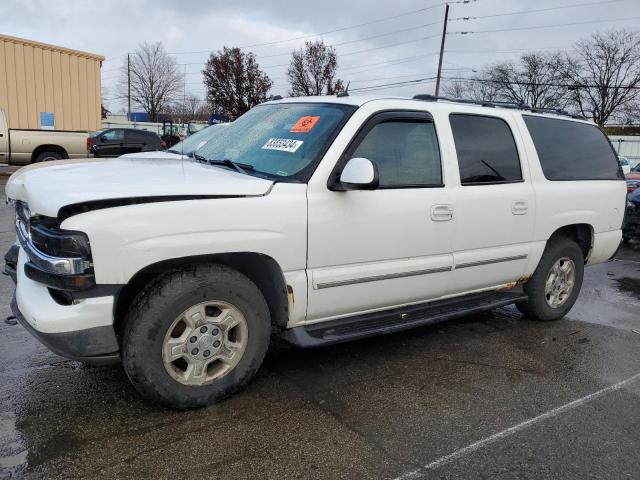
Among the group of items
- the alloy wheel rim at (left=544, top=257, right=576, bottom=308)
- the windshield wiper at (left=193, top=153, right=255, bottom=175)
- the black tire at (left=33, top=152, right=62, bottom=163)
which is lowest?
the alloy wheel rim at (left=544, top=257, right=576, bottom=308)

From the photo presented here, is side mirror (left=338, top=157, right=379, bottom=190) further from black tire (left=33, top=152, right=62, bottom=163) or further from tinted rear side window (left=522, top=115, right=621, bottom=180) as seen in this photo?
black tire (left=33, top=152, right=62, bottom=163)

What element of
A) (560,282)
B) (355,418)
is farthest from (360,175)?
(560,282)

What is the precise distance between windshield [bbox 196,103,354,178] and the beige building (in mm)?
16783

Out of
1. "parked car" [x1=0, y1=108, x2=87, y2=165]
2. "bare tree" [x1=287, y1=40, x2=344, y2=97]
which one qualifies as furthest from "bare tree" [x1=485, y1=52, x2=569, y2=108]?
"parked car" [x1=0, y1=108, x2=87, y2=165]

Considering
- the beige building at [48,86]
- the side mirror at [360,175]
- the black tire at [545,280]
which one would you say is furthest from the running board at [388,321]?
the beige building at [48,86]

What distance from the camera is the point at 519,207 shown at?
4.46 meters

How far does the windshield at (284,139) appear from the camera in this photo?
11.5 feet

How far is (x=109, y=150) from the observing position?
762 inches

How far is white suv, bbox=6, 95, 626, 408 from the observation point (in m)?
2.78

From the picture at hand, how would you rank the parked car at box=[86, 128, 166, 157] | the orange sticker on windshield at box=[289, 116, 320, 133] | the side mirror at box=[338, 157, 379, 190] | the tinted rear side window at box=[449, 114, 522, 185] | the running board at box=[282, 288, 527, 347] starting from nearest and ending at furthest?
the side mirror at box=[338, 157, 379, 190]
the running board at box=[282, 288, 527, 347]
the orange sticker on windshield at box=[289, 116, 320, 133]
the tinted rear side window at box=[449, 114, 522, 185]
the parked car at box=[86, 128, 166, 157]

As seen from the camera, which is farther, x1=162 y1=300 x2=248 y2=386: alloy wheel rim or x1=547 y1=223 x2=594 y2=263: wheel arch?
x1=547 y1=223 x2=594 y2=263: wheel arch

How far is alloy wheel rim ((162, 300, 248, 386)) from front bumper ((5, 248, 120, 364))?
1.02 feet

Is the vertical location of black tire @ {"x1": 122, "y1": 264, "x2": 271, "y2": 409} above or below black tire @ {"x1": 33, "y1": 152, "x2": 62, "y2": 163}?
below

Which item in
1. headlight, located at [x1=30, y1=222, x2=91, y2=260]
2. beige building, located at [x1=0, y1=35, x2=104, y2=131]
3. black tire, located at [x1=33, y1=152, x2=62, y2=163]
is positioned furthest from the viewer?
beige building, located at [x1=0, y1=35, x2=104, y2=131]
